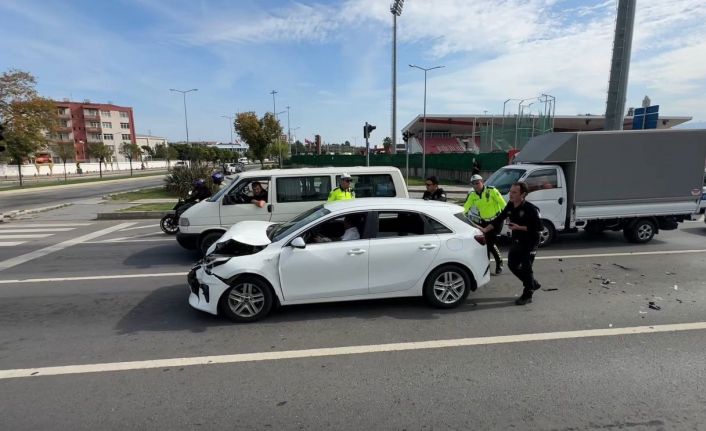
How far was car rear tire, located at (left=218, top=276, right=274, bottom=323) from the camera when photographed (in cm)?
490

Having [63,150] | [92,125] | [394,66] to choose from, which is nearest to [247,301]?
[394,66]

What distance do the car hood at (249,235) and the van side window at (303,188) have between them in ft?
6.72

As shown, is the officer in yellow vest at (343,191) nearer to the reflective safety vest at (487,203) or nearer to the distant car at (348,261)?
the distant car at (348,261)

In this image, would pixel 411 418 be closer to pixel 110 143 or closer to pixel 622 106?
pixel 622 106

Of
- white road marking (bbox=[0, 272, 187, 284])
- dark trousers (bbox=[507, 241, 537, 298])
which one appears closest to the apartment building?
white road marking (bbox=[0, 272, 187, 284])

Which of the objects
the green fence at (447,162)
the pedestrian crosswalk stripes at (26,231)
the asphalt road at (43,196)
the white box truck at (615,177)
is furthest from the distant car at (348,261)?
the green fence at (447,162)

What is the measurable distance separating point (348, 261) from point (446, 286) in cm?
134

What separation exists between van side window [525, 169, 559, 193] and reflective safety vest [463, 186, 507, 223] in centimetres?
208

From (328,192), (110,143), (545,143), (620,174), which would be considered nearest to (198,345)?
(328,192)

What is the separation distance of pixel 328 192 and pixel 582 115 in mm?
68132

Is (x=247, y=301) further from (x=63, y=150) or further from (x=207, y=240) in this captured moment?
(x=63, y=150)

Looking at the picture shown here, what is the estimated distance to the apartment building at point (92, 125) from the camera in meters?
90.4

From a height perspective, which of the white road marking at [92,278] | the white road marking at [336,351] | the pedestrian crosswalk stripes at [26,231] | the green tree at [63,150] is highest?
the green tree at [63,150]

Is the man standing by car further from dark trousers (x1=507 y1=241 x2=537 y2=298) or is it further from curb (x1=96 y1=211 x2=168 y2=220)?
curb (x1=96 y1=211 x2=168 y2=220)
